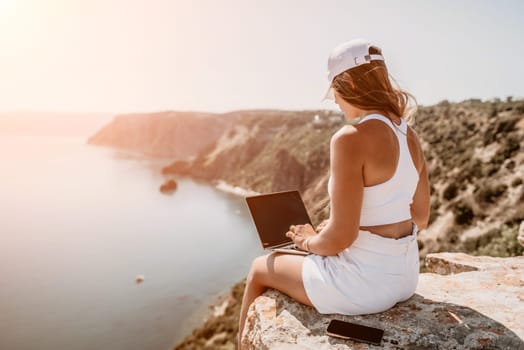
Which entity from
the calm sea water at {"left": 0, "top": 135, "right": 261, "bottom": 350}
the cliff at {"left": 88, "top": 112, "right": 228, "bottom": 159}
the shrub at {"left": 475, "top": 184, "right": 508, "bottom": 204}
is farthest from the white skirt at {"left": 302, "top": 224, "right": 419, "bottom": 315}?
the cliff at {"left": 88, "top": 112, "right": 228, "bottom": 159}

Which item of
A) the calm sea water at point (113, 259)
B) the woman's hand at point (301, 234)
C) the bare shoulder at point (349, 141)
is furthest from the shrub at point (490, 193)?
the calm sea water at point (113, 259)

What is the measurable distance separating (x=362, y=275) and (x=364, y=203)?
15.7 inches

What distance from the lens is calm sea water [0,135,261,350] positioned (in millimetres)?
30609

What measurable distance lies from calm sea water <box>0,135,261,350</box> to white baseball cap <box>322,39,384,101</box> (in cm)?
2782

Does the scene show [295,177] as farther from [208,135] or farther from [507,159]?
[208,135]

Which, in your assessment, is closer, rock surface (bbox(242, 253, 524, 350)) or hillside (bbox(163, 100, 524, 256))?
rock surface (bbox(242, 253, 524, 350))

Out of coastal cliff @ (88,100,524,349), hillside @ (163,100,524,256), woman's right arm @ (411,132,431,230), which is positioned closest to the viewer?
woman's right arm @ (411,132,431,230)

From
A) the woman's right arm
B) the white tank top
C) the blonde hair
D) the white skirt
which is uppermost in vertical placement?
the blonde hair

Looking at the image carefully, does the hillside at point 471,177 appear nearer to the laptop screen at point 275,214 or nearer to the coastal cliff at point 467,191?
the coastal cliff at point 467,191

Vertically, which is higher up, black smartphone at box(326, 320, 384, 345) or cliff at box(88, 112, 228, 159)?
cliff at box(88, 112, 228, 159)

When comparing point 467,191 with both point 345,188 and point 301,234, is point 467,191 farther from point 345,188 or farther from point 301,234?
point 345,188

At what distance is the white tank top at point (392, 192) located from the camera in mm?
2014

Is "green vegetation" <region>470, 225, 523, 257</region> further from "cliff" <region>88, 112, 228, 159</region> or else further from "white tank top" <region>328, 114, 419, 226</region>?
"cliff" <region>88, 112, 228, 159</region>

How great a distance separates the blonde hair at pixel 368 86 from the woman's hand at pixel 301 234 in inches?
32.7
